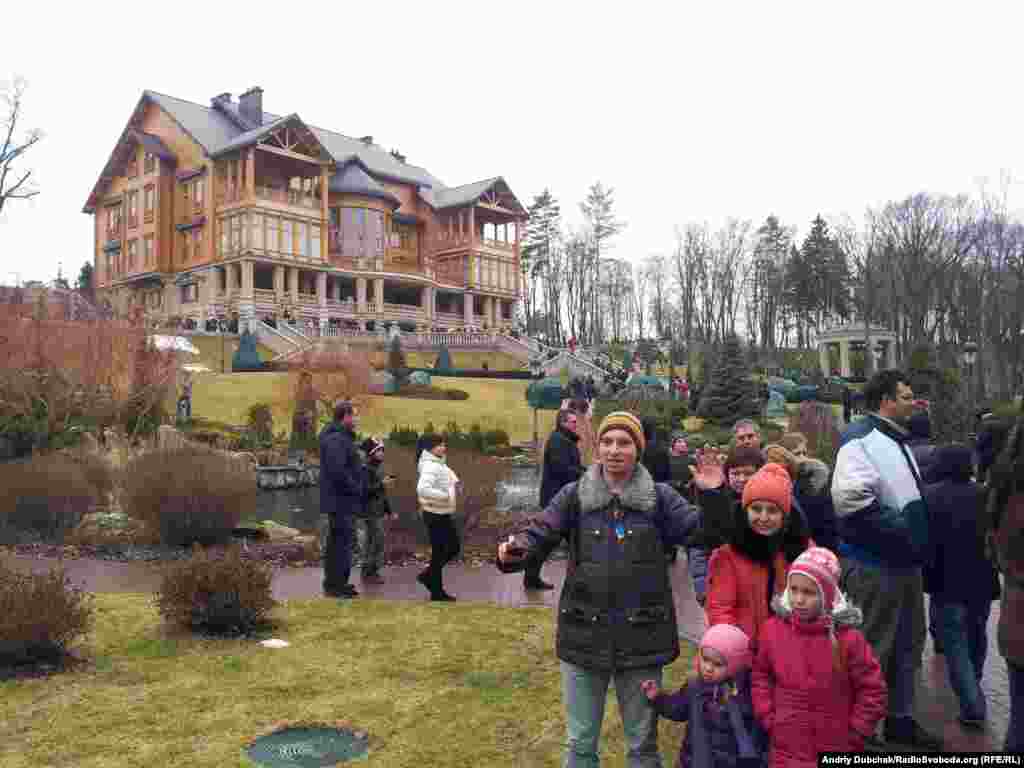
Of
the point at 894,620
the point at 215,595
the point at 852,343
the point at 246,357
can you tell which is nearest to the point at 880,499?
the point at 894,620

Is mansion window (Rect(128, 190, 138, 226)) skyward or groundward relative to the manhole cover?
skyward

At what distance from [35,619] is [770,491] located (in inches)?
201

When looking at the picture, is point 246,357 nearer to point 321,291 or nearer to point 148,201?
point 321,291

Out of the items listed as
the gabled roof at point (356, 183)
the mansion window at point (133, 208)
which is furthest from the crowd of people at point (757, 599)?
the mansion window at point (133, 208)

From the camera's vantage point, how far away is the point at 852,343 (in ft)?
165

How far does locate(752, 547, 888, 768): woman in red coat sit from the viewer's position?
3219 mm

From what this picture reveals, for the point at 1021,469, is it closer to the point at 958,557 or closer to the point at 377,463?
the point at 958,557

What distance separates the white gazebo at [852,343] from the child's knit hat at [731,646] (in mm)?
46833

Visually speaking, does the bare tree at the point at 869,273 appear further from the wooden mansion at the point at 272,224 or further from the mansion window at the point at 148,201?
the mansion window at the point at 148,201

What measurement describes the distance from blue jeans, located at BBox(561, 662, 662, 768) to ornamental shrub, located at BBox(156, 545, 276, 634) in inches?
150

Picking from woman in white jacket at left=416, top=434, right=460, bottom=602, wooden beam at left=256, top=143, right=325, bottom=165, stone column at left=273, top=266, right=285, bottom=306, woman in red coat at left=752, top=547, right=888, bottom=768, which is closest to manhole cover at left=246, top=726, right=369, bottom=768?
woman in red coat at left=752, top=547, right=888, bottom=768

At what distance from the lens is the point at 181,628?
679cm

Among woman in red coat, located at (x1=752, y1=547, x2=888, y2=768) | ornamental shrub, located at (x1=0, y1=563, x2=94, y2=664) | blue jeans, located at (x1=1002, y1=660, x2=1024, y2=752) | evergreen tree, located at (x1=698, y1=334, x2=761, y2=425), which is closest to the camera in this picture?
woman in red coat, located at (x1=752, y1=547, x2=888, y2=768)

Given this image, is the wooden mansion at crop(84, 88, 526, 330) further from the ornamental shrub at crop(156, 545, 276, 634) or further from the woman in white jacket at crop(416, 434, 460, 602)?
the ornamental shrub at crop(156, 545, 276, 634)
